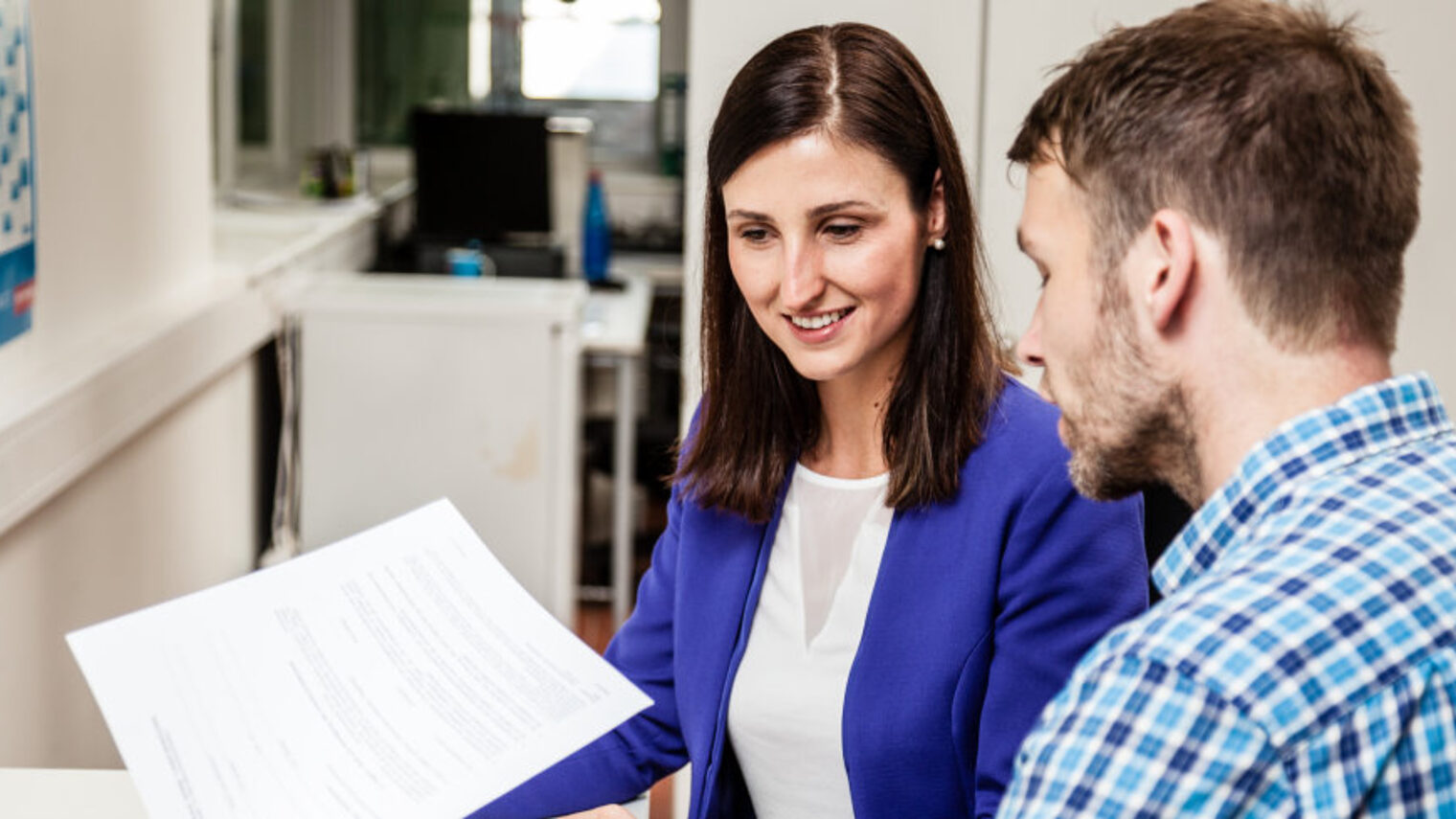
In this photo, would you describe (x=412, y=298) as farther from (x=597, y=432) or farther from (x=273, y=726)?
(x=273, y=726)

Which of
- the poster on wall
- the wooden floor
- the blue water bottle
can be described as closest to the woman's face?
the poster on wall

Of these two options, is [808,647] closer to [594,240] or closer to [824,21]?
[824,21]

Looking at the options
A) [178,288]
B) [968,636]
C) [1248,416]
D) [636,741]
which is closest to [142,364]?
[178,288]

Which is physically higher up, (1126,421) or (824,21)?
(824,21)

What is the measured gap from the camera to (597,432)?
4555mm

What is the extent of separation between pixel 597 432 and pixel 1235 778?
3.99 m

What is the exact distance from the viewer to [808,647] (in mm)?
1282

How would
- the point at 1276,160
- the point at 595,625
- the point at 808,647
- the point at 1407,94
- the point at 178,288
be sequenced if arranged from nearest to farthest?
1. the point at 1276,160
2. the point at 808,647
3. the point at 1407,94
4. the point at 178,288
5. the point at 595,625

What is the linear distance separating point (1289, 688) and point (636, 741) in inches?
30.4

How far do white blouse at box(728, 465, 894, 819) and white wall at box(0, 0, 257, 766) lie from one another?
0.89 meters

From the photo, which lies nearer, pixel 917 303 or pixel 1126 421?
pixel 1126 421

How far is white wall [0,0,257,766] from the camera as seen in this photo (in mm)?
1817

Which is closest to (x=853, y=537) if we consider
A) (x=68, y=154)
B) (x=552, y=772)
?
(x=552, y=772)

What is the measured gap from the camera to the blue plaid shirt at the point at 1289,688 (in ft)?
2.02
